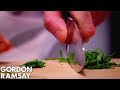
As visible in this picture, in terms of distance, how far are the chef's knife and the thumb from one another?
0.16 ft

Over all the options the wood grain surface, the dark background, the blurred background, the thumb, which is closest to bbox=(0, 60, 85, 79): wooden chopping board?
the wood grain surface

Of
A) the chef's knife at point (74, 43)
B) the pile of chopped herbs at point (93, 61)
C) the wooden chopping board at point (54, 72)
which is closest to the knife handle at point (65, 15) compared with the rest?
the chef's knife at point (74, 43)

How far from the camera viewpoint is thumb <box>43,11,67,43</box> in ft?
8.77

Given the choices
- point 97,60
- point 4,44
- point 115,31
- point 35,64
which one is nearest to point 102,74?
point 97,60

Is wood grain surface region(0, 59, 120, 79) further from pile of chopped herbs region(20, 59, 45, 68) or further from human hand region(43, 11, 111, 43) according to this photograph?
human hand region(43, 11, 111, 43)

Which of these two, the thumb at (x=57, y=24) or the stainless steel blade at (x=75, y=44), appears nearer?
the stainless steel blade at (x=75, y=44)

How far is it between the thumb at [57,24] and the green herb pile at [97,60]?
0.32 meters

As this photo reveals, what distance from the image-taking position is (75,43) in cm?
256

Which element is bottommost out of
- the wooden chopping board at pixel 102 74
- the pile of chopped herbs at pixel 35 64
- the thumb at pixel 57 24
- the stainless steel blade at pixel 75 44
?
the wooden chopping board at pixel 102 74

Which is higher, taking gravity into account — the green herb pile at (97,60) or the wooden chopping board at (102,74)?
the green herb pile at (97,60)

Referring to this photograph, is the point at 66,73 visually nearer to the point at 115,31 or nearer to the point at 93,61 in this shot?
the point at 93,61

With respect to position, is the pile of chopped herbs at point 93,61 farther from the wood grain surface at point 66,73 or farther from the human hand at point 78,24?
the human hand at point 78,24

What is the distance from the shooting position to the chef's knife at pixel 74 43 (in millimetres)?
2570
